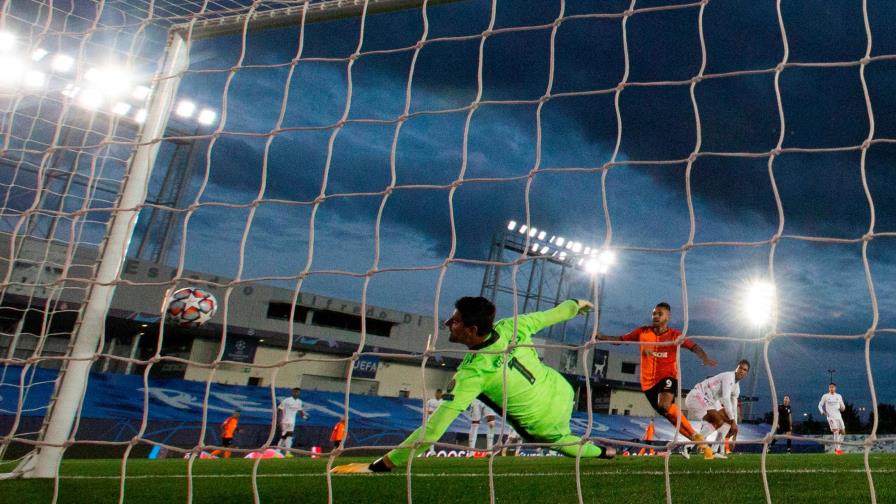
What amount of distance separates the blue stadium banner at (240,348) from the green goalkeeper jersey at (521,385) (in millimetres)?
20678

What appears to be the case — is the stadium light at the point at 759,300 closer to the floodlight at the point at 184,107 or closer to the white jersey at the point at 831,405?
the white jersey at the point at 831,405

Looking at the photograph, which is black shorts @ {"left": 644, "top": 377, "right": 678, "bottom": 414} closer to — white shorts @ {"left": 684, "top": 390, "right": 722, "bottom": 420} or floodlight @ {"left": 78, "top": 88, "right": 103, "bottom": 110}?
white shorts @ {"left": 684, "top": 390, "right": 722, "bottom": 420}

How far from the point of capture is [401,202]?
20.4 m

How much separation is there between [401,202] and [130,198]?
1623 centimetres

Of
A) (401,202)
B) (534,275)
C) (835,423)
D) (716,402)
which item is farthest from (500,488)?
(534,275)

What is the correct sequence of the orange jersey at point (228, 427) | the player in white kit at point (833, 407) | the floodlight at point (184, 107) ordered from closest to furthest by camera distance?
the floodlight at point (184, 107) → the orange jersey at point (228, 427) → the player in white kit at point (833, 407)

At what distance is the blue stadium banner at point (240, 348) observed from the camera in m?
23.5

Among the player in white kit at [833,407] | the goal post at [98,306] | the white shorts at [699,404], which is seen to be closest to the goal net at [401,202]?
the goal post at [98,306]

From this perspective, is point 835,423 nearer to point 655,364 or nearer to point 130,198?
point 655,364

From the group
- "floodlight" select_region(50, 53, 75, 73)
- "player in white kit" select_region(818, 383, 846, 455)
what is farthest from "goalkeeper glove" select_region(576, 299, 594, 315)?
"player in white kit" select_region(818, 383, 846, 455)

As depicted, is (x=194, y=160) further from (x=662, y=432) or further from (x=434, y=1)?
(x=434, y=1)

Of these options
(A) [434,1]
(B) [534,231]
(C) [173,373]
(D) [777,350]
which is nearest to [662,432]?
(D) [777,350]

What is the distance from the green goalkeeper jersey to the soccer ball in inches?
100

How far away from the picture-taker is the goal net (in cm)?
300
